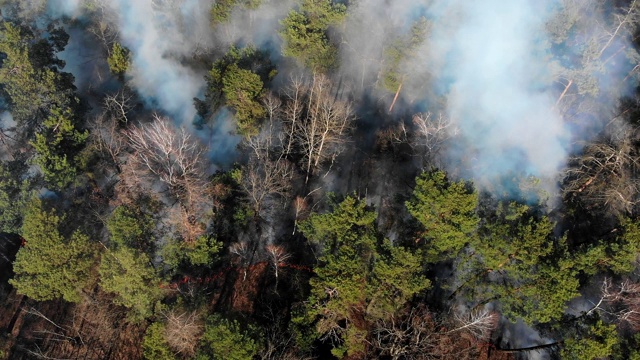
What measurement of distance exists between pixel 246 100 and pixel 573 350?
22810 mm

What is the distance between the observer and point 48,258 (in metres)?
24.1

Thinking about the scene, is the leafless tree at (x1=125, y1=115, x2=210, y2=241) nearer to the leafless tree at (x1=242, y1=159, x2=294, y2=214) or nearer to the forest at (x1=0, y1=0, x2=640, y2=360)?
the forest at (x1=0, y1=0, x2=640, y2=360)

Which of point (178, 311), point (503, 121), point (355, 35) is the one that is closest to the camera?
point (178, 311)

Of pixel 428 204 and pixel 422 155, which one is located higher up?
pixel 422 155

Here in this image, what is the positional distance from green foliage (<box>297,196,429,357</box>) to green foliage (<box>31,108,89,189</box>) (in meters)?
15.5

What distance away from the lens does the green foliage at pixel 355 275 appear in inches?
872

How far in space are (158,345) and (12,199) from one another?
12.5 metres

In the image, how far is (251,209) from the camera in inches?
1151

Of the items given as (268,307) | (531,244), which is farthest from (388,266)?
(268,307)

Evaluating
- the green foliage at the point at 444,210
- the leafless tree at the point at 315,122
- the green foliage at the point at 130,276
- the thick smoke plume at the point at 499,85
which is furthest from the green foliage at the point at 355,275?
the thick smoke plume at the point at 499,85

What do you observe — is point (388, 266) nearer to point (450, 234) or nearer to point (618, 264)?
point (450, 234)

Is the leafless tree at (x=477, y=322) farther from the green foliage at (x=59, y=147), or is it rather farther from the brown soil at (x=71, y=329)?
the green foliage at (x=59, y=147)

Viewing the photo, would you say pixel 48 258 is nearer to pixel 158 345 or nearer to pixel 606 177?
pixel 158 345

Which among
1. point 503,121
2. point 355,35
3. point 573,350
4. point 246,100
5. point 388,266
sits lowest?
point 573,350
